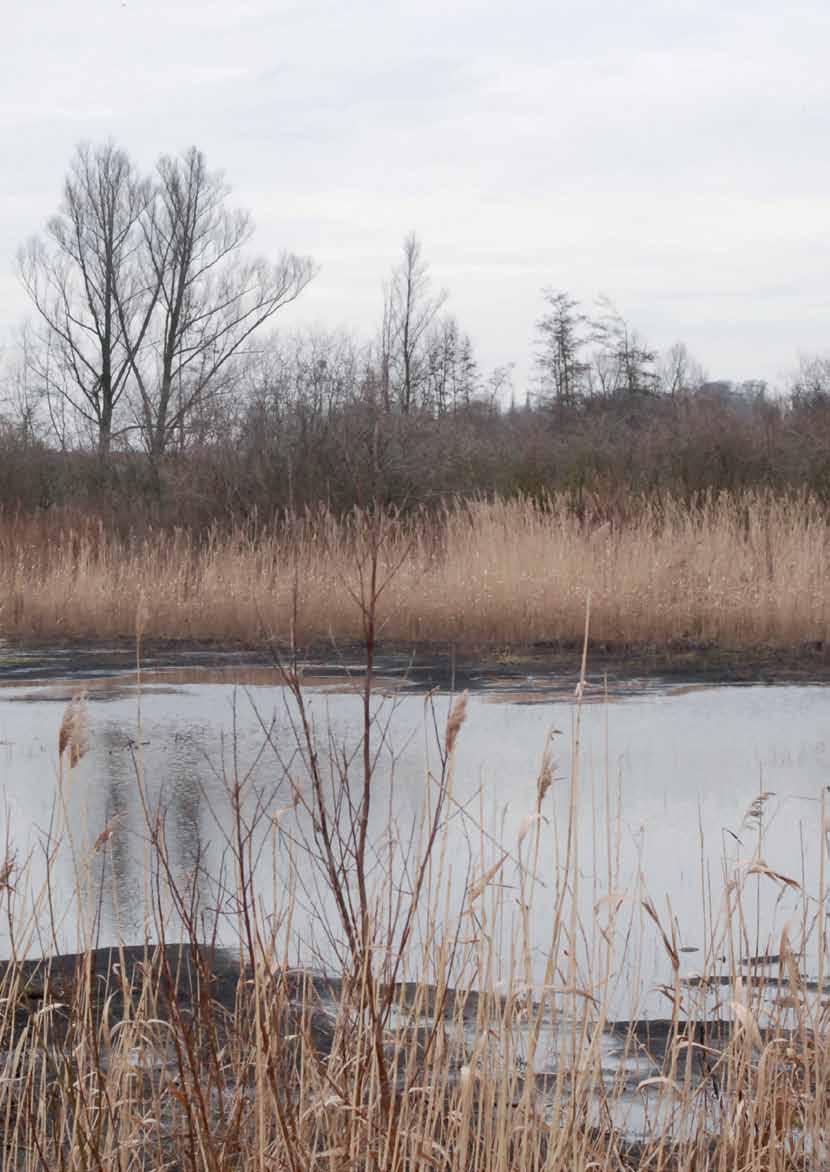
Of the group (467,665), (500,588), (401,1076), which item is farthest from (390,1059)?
(500,588)

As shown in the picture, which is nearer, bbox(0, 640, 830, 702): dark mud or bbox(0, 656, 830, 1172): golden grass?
bbox(0, 656, 830, 1172): golden grass

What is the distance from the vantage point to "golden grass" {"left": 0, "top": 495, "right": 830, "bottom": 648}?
13195 mm

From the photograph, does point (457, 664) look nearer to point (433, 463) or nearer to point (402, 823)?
point (402, 823)

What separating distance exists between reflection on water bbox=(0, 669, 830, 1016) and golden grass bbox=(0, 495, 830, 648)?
2866mm

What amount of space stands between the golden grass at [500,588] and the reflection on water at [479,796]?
9.40 ft

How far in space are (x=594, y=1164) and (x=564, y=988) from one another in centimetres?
52

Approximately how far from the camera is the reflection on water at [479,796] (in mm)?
4535

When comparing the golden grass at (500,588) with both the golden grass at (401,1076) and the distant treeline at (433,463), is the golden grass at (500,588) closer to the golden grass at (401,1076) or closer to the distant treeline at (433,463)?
the distant treeline at (433,463)

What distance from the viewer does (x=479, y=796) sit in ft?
21.3

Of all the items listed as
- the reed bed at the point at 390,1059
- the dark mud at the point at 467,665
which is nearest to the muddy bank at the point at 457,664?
the dark mud at the point at 467,665

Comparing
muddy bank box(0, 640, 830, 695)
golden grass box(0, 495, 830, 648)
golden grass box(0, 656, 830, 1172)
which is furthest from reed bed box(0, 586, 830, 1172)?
golden grass box(0, 495, 830, 648)

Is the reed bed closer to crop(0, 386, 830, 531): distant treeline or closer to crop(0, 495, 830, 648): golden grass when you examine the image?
crop(0, 495, 830, 648): golden grass

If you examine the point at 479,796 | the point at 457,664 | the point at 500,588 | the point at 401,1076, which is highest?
the point at 500,588

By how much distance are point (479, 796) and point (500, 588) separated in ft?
24.4
